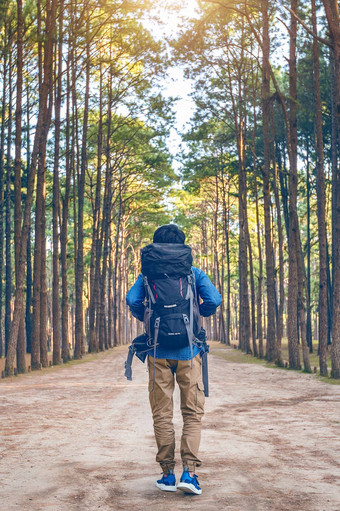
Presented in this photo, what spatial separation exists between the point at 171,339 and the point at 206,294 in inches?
20.8

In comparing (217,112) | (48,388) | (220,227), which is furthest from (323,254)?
(220,227)

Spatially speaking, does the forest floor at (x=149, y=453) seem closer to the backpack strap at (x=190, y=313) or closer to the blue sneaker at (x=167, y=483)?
the blue sneaker at (x=167, y=483)

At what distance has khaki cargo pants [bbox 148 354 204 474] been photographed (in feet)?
16.2

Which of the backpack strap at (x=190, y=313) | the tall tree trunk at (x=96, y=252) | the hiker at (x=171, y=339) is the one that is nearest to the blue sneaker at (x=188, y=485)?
the hiker at (x=171, y=339)

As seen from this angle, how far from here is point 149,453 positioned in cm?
638

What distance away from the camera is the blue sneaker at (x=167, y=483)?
4.84 meters

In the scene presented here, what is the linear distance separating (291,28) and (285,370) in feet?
35.4

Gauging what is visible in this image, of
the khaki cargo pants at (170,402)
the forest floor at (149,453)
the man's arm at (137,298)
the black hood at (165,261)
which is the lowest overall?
the forest floor at (149,453)

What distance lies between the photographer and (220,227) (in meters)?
43.9

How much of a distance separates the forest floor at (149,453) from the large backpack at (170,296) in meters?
1.21

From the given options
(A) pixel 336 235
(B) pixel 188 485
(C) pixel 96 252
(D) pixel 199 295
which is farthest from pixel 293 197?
(B) pixel 188 485

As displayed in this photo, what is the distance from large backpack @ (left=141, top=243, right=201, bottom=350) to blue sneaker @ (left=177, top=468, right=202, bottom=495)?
99 cm

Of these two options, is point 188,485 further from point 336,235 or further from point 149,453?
point 336,235

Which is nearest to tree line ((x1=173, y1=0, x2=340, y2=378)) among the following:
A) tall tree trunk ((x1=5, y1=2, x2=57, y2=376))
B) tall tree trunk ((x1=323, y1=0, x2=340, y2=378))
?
tall tree trunk ((x1=323, y1=0, x2=340, y2=378))
